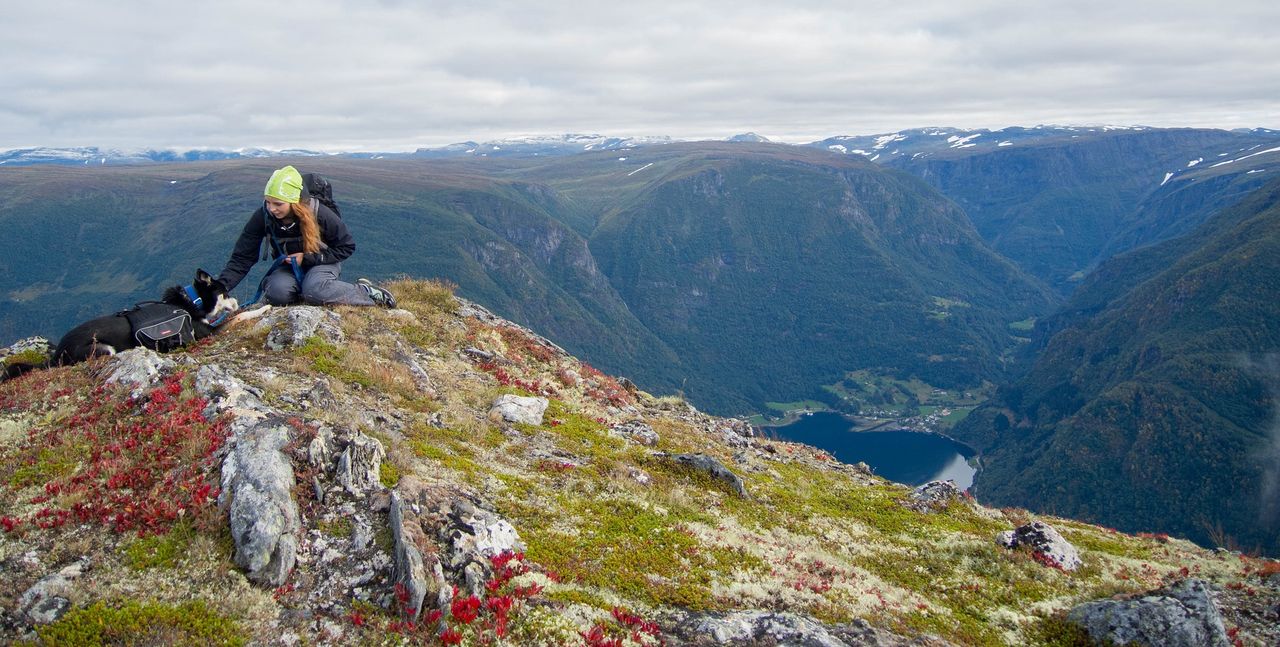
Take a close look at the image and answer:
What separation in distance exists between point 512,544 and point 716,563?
377 centimetres

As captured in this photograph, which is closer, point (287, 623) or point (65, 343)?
point (287, 623)

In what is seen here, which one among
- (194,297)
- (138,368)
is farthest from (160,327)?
(138,368)

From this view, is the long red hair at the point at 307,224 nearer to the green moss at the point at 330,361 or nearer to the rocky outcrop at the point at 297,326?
the rocky outcrop at the point at 297,326

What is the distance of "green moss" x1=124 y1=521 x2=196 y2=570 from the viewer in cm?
849

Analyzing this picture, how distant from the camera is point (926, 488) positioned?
1950cm

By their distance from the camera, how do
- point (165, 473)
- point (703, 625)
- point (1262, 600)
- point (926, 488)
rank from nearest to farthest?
point (703, 625), point (165, 473), point (1262, 600), point (926, 488)

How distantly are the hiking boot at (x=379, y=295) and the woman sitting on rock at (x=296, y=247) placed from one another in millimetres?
458

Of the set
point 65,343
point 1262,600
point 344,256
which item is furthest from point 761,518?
point 65,343

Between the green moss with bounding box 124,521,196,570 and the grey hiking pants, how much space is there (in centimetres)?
1218

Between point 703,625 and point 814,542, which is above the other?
point 703,625

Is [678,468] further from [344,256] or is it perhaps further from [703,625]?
[344,256]

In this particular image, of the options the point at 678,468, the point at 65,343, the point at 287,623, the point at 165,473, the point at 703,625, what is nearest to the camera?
the point at 287,623

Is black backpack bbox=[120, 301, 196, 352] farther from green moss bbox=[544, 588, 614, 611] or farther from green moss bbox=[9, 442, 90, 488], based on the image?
green moss bbox=[544, 588, 614, 611]

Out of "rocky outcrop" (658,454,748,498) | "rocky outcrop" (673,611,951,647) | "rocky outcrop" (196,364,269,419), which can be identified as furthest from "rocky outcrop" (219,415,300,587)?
"rocky outcrop" (658,454,748,498)
